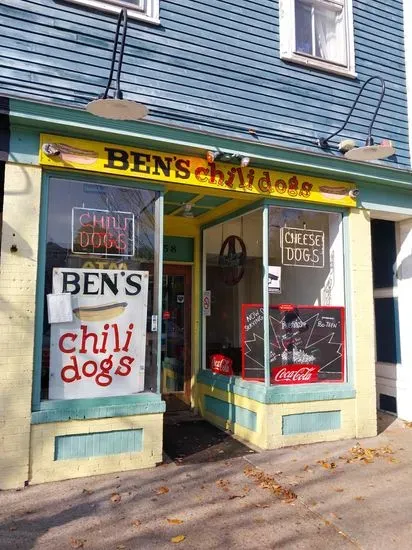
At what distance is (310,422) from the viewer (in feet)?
18.9

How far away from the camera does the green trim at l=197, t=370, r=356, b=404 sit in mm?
5590

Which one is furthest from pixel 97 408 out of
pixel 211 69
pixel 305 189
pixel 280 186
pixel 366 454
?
pixel 211 69

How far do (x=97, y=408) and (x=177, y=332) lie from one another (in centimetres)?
284

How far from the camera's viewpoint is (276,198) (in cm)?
585

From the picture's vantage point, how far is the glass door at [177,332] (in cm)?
734

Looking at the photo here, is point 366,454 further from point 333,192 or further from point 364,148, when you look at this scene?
point 364,148

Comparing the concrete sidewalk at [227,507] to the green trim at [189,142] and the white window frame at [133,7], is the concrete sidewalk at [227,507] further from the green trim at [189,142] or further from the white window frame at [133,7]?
the white window frame at [133,7]

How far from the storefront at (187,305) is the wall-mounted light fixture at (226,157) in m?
0.14

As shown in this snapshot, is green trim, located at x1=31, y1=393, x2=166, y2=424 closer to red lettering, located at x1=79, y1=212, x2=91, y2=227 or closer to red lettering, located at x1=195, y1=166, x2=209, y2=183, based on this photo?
red lettering, located at x1=79, y1=212, x2=91, y2=227

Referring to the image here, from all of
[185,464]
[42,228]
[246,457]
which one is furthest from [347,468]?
[42,228]

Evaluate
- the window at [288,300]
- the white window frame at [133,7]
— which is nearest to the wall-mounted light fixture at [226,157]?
the window at [288,300]

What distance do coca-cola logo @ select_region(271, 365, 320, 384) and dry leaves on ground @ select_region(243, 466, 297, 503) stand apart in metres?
1.23

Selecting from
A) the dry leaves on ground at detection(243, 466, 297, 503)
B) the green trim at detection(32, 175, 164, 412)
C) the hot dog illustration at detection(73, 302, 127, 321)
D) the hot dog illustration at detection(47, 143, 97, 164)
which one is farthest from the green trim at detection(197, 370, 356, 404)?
the hot dog illustration at detection(47, 143, 97, 164)

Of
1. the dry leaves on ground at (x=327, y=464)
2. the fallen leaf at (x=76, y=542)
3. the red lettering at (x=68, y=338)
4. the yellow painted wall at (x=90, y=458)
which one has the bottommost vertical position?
the fallen leaf at (x=76, y=542)
